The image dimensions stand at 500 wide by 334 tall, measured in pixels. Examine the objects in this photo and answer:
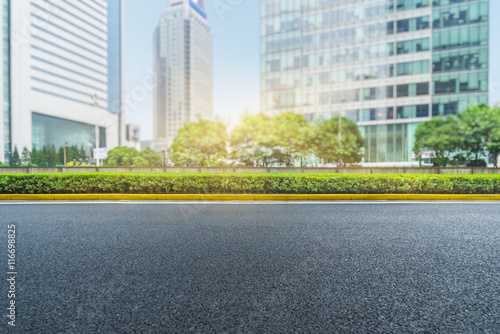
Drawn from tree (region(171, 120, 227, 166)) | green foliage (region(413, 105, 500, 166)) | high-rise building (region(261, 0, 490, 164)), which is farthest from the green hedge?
high-rise building (region(261, 0, 490, 164))

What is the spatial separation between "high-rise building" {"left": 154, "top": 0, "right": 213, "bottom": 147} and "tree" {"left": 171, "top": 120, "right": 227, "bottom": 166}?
382ft

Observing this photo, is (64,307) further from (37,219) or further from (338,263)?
(37,219)

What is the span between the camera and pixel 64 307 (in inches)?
111

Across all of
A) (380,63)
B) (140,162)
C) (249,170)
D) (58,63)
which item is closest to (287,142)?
(249,170)

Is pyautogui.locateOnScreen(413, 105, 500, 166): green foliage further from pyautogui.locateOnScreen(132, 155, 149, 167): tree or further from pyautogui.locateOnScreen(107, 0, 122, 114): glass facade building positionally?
pyautogui.locateOnScreen(107, 0, 122, 114): glass facade building

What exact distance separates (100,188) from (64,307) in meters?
10.3

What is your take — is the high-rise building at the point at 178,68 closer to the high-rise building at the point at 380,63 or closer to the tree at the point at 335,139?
the high-rise building at the point at 380,63

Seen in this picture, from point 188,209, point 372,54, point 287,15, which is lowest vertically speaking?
point 188,209

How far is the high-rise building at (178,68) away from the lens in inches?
6122

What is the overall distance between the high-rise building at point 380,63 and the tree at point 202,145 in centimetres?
1599

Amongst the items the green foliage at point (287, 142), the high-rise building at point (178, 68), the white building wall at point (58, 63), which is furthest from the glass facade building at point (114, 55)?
the green foliage at point (287, 142)

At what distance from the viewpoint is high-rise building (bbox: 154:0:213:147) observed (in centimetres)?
15550

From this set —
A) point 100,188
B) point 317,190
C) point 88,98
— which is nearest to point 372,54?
point 317,190

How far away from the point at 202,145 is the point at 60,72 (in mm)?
70797
